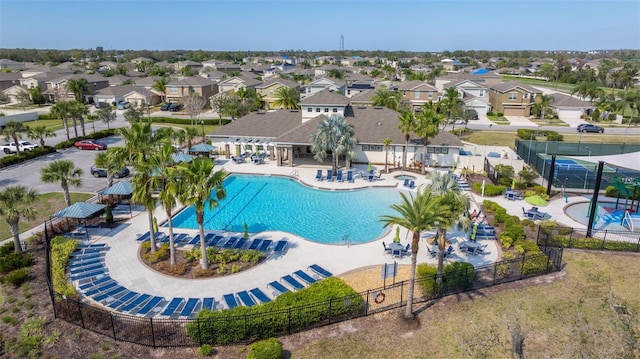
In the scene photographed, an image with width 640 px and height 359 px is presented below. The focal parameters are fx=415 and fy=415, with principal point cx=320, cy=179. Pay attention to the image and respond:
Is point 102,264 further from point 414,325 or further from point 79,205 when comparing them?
point 414,325

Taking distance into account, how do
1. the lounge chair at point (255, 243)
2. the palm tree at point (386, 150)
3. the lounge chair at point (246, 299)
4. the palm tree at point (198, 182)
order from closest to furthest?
the lounge chair at point (246, 299) < the palm tree at point (198, 182) < the lounge chair at point (255, 243) < the palm tree at point (386, 150)

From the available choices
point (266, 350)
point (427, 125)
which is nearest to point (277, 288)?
point (266, 350)

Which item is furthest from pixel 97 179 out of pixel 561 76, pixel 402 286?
pixel 561 76

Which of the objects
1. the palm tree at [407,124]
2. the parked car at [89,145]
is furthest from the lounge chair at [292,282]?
the parked car at [89,145]

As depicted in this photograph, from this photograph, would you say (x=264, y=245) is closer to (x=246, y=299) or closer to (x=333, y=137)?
(x=246, y=299)

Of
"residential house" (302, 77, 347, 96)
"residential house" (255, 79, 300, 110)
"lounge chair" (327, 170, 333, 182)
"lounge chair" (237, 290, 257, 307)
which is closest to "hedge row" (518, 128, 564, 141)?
"lounge chair" (327, 170, 333, 182)

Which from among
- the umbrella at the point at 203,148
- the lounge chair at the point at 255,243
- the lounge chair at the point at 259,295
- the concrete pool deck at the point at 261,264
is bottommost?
the concrete pool deck at the point at 261,264

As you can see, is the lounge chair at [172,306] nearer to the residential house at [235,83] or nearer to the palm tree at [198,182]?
the palm tree at [198,182]
